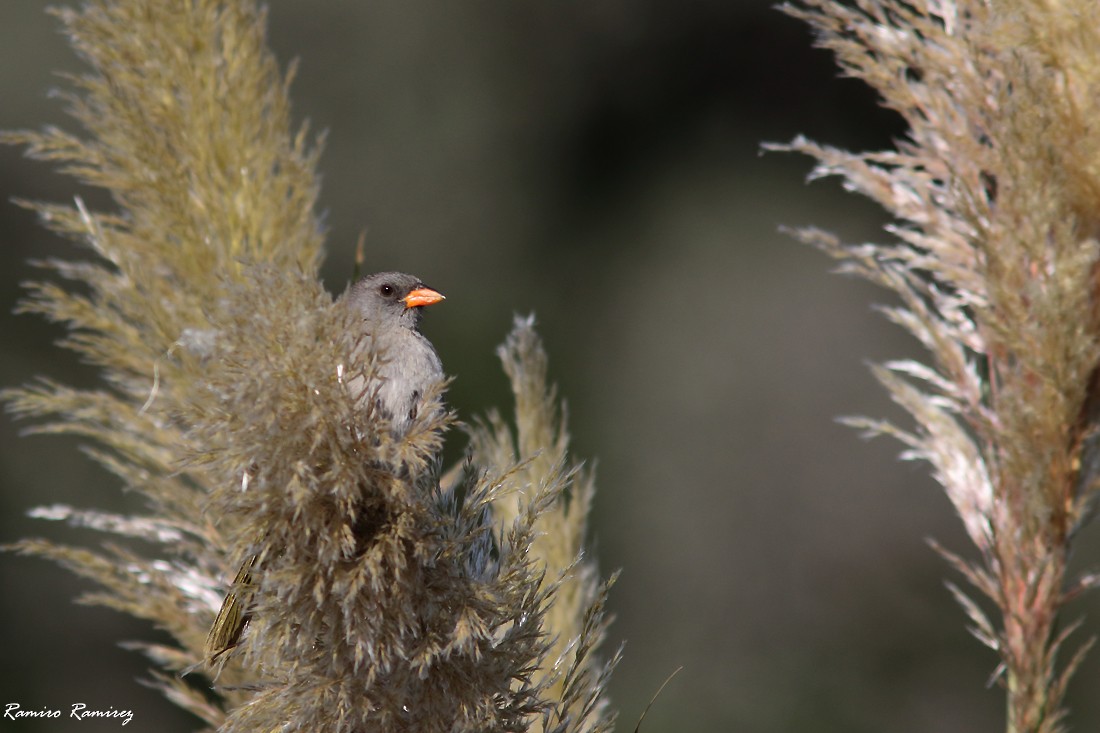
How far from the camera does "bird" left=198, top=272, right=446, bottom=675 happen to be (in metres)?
1.18

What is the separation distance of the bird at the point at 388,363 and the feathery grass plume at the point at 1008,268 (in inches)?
25.4

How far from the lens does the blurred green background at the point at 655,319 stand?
18.8 feet

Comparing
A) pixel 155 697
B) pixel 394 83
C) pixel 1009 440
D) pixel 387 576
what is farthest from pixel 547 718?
pixel 394 83

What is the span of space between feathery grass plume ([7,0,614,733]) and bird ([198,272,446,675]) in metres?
0.02

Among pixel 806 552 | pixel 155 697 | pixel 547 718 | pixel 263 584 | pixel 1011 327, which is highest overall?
pixel 1011 327

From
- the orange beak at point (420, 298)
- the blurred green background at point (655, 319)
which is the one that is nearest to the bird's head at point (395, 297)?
the orange beak at point (420, 298)

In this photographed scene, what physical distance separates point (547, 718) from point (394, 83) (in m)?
5.50

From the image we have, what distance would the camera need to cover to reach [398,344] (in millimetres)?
2008

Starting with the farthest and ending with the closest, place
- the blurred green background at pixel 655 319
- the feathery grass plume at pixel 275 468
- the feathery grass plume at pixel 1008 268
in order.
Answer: the blurred green background at pixel 655 319 < the feathery grass plume at pixel 1008 268 < the feathery grass plume at pixel 275 468

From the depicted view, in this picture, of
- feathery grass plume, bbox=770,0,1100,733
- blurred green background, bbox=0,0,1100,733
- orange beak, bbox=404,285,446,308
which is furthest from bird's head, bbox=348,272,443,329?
blurred green background, bbox=0,0,1100,733

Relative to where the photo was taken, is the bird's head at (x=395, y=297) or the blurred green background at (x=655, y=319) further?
the blurred green background at (x=655, y=319)

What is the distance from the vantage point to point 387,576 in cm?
112

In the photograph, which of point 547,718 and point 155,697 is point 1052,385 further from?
point 155,697

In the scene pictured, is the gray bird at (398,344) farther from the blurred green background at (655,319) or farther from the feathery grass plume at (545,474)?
the blurred green background at (655,319)
